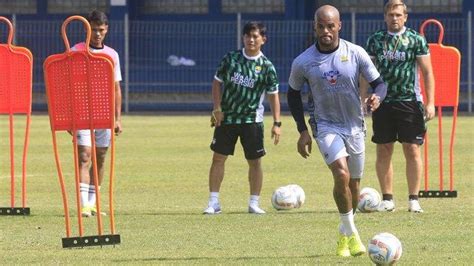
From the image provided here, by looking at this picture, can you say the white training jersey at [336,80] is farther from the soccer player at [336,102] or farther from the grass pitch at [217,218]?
the grass pitch at [217,218]

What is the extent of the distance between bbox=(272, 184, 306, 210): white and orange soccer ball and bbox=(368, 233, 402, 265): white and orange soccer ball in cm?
487

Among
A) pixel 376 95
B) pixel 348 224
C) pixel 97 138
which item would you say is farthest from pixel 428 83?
pixel 348 224

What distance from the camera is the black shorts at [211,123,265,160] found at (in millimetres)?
15445

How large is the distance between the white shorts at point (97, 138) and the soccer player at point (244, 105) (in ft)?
3.78

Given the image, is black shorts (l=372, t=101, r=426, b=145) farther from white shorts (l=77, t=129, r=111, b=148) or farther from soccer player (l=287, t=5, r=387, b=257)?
soccer player (l=287, t=5, r=387, b=257)

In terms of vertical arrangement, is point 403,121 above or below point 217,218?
above

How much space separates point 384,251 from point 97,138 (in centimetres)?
520

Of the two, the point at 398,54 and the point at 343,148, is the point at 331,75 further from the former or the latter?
the point at 398,54

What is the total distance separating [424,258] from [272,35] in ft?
91.6

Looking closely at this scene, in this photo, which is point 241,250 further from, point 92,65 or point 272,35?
point 272,35

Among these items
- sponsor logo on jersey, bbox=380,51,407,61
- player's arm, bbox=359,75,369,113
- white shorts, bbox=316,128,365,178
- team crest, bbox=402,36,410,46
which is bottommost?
white shorts, bbox=316,128,365,178

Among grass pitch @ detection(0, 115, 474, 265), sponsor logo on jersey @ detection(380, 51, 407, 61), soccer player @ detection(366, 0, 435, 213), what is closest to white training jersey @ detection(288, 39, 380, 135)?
grass pitch @ detection(0, 115, 474, 265)

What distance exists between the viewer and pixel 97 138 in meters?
15.0

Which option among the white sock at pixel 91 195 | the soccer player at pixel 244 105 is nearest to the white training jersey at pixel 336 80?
the soccer player at pixel 244 105
